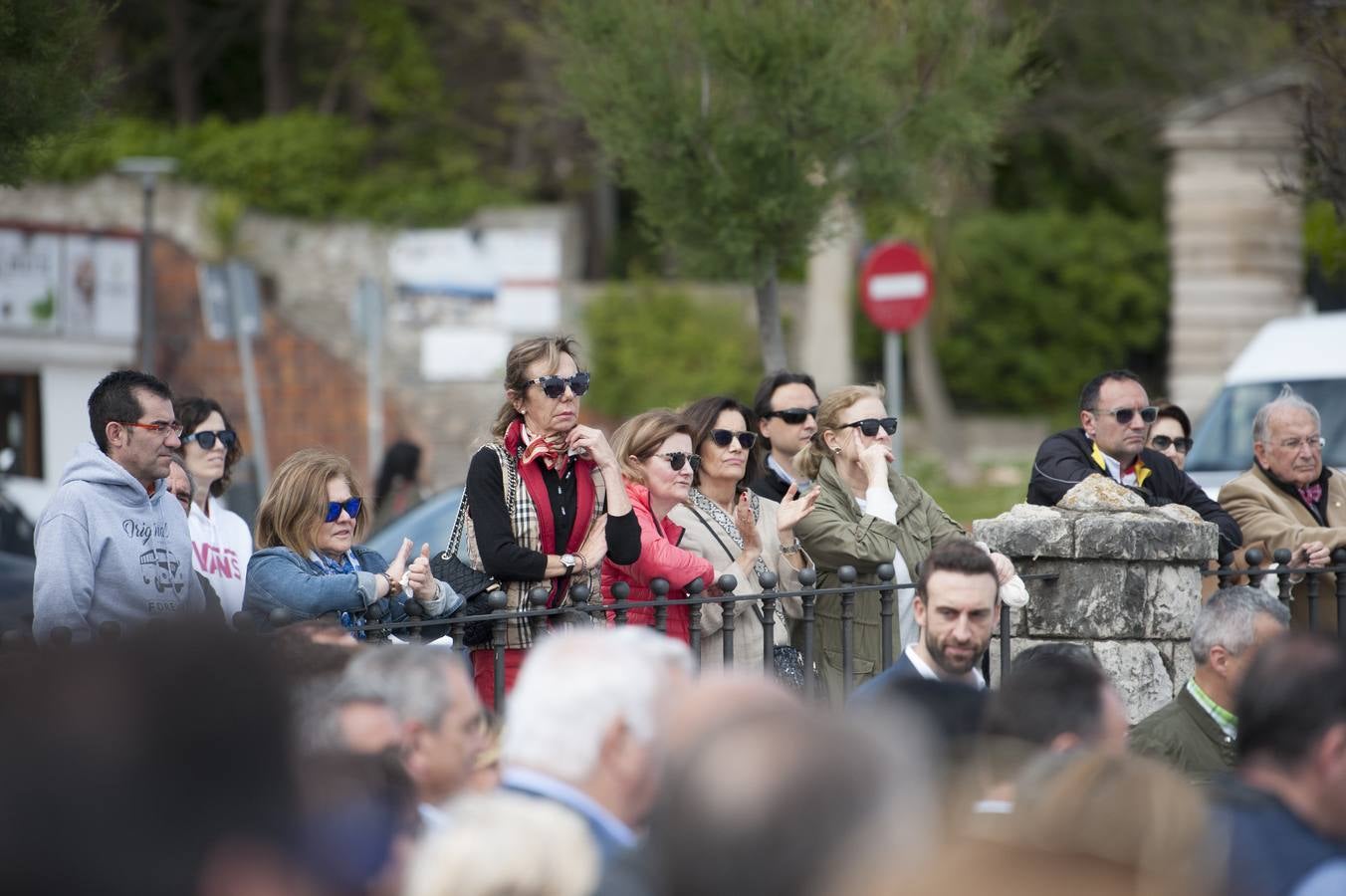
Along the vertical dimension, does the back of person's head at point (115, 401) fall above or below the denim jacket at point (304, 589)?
above

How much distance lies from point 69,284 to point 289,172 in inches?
140

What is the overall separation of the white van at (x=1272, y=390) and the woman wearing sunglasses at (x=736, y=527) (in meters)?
4.20

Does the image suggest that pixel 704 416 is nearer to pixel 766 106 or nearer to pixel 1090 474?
pixel 1090 474

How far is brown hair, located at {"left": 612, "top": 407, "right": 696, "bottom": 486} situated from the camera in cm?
609

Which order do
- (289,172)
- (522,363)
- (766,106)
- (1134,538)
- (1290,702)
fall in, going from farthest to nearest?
(289,172)
(766,106)
(1134,538)
(522,363)
(1290,702)

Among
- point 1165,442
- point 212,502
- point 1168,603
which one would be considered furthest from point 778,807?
point 1165,442

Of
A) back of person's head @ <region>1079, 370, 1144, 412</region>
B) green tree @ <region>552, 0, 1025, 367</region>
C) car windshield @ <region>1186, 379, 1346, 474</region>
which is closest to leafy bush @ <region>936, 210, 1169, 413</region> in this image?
car windshield @ <region>1186, 379, 1346, 474</region>

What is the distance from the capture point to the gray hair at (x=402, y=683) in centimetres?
347

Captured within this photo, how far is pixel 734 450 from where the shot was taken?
6492mm

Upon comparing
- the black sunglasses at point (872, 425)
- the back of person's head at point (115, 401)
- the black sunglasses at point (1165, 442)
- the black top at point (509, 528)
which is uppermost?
the back of person's head at point (115, 401)

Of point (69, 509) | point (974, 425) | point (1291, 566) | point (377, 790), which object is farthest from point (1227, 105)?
point (377, 790)

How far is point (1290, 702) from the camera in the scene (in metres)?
3.37

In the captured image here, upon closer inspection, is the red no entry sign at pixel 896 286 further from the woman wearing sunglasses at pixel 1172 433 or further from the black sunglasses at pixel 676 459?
the black sunglasses at pixel 676 459

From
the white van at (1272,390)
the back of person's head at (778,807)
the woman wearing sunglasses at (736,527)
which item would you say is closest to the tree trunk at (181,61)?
the white van at (1272,390)
